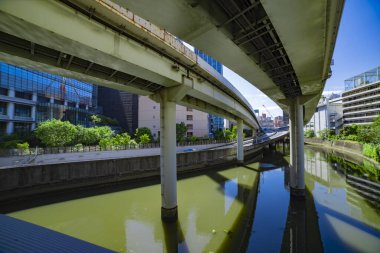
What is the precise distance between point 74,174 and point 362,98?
299 feet

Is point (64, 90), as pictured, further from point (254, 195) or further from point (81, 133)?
point (254, 195)

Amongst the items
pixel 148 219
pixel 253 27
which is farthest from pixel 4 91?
pixel 253 27

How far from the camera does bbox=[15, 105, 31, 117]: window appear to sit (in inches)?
1653

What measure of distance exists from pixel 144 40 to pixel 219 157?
22.7 metres

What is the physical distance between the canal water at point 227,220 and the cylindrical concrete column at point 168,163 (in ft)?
2.32

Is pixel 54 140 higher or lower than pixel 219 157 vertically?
higher

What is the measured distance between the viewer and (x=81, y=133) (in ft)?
99.2

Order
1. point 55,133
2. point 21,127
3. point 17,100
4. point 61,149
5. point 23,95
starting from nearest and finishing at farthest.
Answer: point 61,149
point 55,133
point 17,100
point 21,127
point 23,95

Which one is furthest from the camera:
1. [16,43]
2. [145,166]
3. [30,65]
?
[145,166]

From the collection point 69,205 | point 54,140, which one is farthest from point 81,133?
point 69,205

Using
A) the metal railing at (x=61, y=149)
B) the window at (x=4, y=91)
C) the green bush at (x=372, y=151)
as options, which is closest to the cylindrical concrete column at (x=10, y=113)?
the window at (x=4, y=91)

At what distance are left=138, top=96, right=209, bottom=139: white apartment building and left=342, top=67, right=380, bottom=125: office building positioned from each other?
5628 centimetres

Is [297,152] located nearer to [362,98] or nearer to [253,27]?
[253,27]

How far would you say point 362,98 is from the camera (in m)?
69.2
